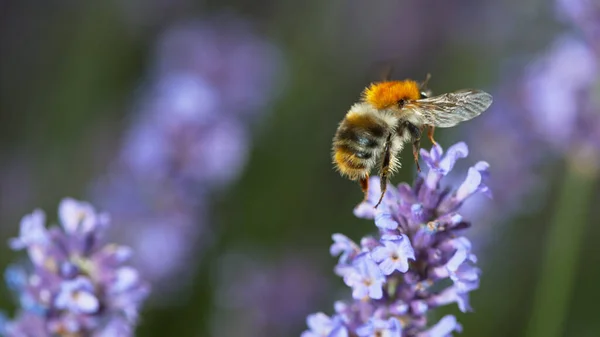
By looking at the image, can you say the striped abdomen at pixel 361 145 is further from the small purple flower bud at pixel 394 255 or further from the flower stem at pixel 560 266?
the flower stem at pixel 560 266

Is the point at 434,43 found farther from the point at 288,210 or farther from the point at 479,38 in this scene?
the point at 288,210

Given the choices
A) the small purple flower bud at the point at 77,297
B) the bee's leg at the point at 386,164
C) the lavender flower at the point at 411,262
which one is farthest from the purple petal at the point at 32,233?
the bee's leg at the point at 386,164

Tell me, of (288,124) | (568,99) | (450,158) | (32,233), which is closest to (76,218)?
(32,233)

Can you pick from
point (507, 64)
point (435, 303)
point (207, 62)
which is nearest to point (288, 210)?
point (207, 62)

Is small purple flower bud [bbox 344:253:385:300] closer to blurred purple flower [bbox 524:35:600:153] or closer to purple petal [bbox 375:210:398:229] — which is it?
purple petal [bbox 375:210:398:229]

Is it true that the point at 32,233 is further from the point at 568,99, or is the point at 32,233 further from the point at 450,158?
the point at 568,99
